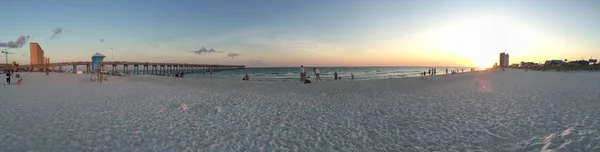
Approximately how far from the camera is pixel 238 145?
532 cm

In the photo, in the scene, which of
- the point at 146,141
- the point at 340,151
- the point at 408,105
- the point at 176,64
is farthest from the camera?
the point at 176,64

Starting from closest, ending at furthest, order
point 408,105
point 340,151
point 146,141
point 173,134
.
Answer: point 340,151, point 146,141, point 173,134, point 408,105

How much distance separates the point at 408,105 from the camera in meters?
10.1

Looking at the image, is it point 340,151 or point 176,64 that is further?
point 176,64

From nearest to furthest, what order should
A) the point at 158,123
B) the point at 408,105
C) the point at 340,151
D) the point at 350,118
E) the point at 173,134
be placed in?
the point at 340,151 < the point at 173,134 < the point at 158,123 < the point at 350,118 < the point at 408,105

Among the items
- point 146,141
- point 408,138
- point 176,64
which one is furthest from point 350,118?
point 176,64

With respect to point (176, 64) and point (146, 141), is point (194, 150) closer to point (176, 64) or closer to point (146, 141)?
point (146, 141)

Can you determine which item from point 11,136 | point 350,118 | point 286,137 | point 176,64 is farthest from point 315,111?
point 176,64

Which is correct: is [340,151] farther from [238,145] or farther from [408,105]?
[408,105]

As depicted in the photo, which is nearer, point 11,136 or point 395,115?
point 11,136

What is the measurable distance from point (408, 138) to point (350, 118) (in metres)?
2.32

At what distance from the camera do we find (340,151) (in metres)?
5.01

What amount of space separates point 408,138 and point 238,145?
3.50 m

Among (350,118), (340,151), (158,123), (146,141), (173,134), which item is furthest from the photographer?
(350,118)
